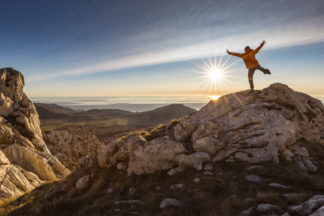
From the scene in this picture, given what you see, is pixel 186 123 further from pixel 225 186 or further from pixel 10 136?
pixel 10 136

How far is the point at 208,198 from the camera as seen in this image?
7016mm

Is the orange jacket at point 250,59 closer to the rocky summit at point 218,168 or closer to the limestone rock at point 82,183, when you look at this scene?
the rocky summit at point 218,168

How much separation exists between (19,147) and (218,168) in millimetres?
22652

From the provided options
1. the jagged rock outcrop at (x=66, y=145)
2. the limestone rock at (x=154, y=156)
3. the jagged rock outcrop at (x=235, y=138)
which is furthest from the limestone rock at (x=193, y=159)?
the jagged rock outcrop at (x=66, y=145)

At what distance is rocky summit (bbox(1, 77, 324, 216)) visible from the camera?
21.5 ft

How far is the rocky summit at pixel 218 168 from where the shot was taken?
21.5 ft

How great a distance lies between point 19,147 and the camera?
20562 mm

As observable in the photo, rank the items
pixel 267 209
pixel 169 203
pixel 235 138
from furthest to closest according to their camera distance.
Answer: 1. pixel 235 138
2. pixel 169 203
3. pixel 267 209

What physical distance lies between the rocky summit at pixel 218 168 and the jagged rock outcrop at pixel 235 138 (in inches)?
2.1

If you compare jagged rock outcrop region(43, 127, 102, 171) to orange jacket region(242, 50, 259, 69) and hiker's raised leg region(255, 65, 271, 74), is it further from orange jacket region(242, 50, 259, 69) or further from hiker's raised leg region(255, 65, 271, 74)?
hiker's raised leg region(255, 65, 271, 74)

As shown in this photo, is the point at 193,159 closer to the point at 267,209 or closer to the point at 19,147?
the point at 267,209

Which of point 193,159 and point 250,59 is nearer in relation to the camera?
point 193,159

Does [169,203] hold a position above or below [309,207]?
below

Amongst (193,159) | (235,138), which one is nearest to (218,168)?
(193,159)
